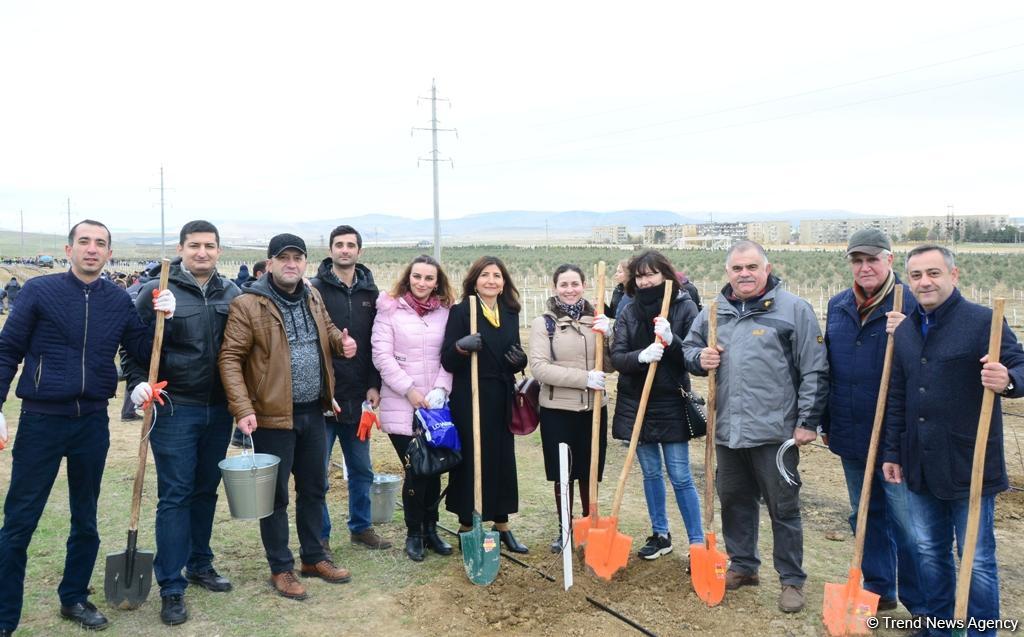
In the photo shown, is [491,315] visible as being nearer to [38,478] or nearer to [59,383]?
[59,383]

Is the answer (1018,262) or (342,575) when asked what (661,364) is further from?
(1018,262)

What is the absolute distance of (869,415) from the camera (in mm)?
4191

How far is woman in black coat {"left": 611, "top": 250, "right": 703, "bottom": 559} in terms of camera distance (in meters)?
4.92

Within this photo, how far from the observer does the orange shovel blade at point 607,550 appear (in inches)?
190

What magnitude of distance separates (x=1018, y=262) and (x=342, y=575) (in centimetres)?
4745

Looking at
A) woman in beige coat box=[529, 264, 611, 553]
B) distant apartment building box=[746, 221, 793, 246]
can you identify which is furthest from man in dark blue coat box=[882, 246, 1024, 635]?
distant apartment building box=[746, 221, 793, 246]

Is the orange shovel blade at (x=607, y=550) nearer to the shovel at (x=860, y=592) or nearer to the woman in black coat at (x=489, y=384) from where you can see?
the woman in black coat at (x=489, y=384)

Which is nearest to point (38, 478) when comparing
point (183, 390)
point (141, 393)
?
point (141, 393)

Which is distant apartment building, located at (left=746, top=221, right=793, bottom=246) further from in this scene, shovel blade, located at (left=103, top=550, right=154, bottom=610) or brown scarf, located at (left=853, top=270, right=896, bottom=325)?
shovel blade, located at (left=103, top=550, right=154, bottom=610)

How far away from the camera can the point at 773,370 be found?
14.3 ft

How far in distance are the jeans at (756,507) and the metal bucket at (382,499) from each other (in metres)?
2.50

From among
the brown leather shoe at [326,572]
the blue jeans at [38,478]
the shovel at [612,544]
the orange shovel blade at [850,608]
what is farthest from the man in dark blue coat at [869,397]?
the blue jeans at [38,478]

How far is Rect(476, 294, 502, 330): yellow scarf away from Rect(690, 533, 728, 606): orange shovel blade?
185 centimetres

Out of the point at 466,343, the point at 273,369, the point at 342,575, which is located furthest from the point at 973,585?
the point at 273,369
